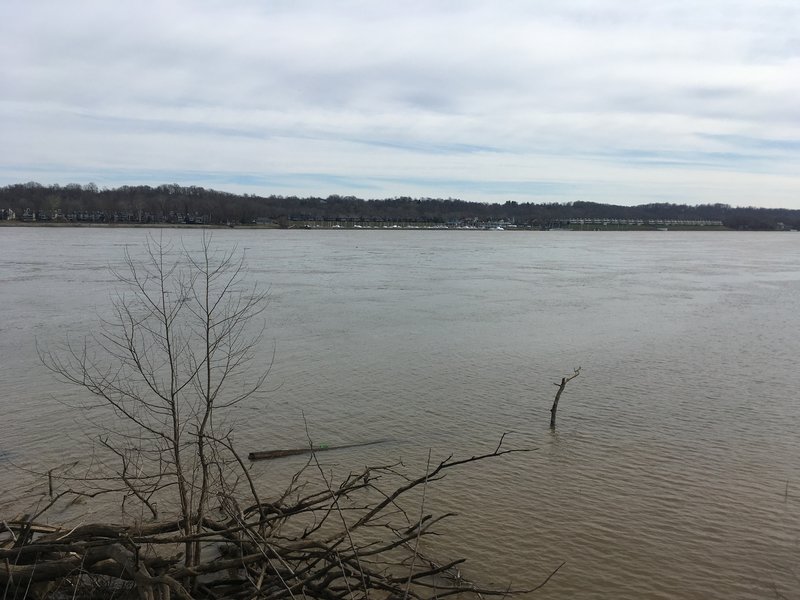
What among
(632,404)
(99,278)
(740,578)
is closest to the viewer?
(740,578)

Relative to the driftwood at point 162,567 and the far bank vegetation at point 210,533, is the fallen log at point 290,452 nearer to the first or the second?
the far bank vegetation at point 210,533

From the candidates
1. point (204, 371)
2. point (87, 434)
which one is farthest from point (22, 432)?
point (204, 371)

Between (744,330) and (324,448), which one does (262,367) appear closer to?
(324,448)

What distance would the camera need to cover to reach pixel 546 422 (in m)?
11.0

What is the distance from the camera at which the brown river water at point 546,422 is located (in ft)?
22.4

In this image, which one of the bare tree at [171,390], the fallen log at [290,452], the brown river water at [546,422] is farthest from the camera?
the fallen log at [290,452]

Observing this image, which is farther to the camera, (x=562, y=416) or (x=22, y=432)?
(x=562, y=416)

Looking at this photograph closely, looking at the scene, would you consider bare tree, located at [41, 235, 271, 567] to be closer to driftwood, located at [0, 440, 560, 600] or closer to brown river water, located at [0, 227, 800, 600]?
driftwood, located at [0, 440, 560, 600]

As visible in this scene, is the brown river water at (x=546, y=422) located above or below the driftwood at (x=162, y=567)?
below

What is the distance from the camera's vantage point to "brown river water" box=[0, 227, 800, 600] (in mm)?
6828

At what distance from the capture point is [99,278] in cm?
3297

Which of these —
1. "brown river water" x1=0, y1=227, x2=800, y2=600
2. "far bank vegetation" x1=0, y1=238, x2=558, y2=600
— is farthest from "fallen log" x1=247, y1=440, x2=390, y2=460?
"far bank vegetation" x1=0, y1=238, x2=558, y2=600

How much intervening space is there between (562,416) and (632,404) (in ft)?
5.80

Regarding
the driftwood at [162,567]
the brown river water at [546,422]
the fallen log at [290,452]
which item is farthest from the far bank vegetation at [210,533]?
the brown river water at [546,422]
